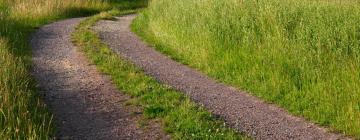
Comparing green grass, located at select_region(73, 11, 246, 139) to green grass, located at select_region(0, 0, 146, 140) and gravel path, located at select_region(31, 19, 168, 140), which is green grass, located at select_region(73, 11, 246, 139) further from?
green grass, located at select_region(0, 0, 146, 140)

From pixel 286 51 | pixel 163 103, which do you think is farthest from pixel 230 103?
pixel 286 51

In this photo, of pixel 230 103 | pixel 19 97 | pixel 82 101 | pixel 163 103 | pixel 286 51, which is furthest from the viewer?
pixel 286 51

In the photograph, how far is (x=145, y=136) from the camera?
7215 mm

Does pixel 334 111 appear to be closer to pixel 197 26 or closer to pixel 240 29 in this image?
pixel 240 29

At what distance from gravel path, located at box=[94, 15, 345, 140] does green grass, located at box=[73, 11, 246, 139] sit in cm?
32

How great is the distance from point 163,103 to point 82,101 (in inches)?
53.0

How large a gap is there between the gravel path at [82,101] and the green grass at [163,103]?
180mm

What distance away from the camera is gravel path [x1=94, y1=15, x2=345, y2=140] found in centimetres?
761

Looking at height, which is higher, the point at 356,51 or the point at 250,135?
the point at 356,51

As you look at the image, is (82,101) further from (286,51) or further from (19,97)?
(286,51)

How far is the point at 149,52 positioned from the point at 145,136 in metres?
7.67

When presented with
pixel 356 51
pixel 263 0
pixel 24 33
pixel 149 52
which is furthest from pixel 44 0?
pixel 356 51

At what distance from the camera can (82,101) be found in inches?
353

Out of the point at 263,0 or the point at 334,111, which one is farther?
the point at 263,0
